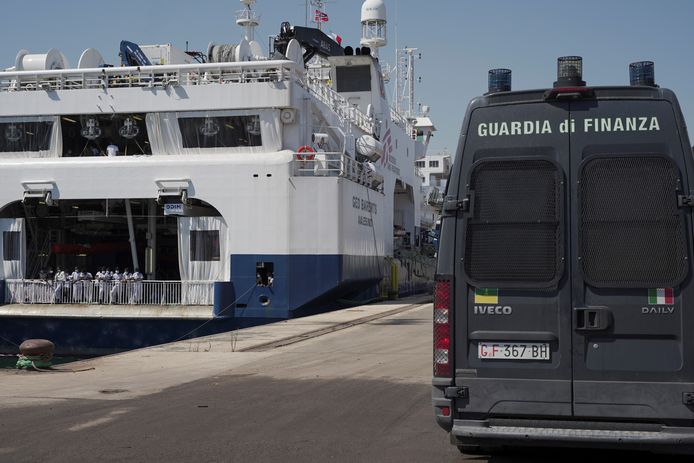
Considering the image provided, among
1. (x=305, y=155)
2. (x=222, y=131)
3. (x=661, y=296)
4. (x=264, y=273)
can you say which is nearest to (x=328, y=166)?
(x=305, y=155)

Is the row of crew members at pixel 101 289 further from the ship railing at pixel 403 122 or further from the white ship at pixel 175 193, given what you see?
the ship railing at pixel 403 122

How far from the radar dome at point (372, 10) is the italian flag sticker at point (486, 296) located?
37.8 metres

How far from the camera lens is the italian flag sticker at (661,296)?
5652 mm

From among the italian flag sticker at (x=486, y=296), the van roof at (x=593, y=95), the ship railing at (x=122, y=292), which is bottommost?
the ship railing at (x=122, y=292)

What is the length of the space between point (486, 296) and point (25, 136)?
2246 centimetres

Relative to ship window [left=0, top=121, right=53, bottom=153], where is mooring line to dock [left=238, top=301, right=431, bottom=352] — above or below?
below

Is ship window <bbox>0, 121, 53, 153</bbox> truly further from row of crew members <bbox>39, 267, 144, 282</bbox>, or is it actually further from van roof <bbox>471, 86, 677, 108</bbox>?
van roof <bbox>471, 86, 677, 108</bbox>

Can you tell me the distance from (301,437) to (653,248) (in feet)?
11.8

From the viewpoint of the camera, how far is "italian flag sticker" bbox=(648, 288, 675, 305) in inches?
223

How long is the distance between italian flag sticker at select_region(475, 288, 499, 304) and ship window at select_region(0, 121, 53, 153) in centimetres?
2180

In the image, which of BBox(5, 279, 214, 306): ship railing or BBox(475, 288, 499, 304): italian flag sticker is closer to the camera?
BBox(475, 288, 499, 304): italian flag sticker

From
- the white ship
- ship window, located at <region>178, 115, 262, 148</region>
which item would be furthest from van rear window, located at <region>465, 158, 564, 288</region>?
ship window, located at <region>178, 115, 262, 148</region>

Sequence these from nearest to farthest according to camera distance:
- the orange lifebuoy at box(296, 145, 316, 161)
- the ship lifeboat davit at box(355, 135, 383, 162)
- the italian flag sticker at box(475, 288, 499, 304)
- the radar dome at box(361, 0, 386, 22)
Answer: the italian flag sticker at box(475, 288, 499, 304), the orange lifebuoy at box(296, 145, 316, 161), the ship lifeboat davit at box(355, 135, 383, 162), the radar dome at box(361, 0, 386, 22)

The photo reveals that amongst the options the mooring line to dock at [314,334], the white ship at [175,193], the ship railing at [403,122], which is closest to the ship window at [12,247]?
the white ship at [175,193]
